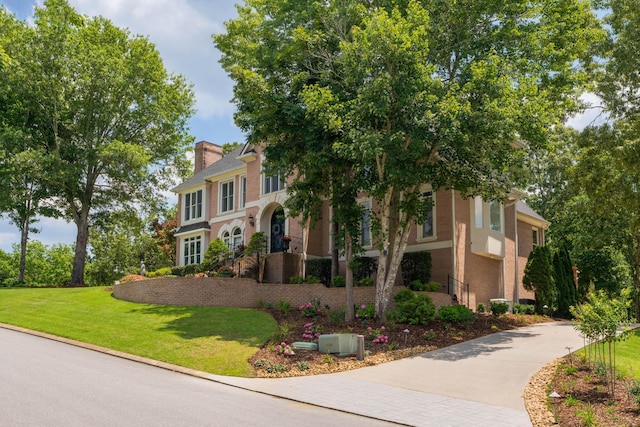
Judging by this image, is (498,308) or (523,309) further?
(523,309)

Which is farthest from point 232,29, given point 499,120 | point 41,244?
point 41,244

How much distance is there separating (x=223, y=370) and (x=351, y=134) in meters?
7.57

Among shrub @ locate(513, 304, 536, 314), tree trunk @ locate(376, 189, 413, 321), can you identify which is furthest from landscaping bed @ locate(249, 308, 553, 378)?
shrub @ locate(513, 304, 536, 314)

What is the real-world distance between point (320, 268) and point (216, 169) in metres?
12.0

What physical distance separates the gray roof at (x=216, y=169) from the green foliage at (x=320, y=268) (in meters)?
8.76

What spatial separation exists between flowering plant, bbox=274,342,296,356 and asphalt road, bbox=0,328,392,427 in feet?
8.91

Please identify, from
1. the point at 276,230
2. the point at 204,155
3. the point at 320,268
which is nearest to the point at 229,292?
the point at 320,268

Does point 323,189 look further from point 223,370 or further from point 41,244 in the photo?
point 41,244

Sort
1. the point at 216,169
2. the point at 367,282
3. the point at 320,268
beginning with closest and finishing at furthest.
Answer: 1. the point at 367,282
2. the point at 320,268
3. the point at 216,169

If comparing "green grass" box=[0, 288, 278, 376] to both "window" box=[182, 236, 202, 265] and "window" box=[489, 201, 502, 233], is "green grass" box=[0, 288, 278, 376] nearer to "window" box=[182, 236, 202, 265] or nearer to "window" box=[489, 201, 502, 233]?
"window" box=[182, 236, 202, 265]

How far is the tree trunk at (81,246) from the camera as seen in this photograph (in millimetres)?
33688

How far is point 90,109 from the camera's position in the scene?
3353 centimetres

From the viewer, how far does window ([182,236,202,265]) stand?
112 feet

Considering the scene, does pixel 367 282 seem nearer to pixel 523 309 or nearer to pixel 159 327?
pixel 159 327
